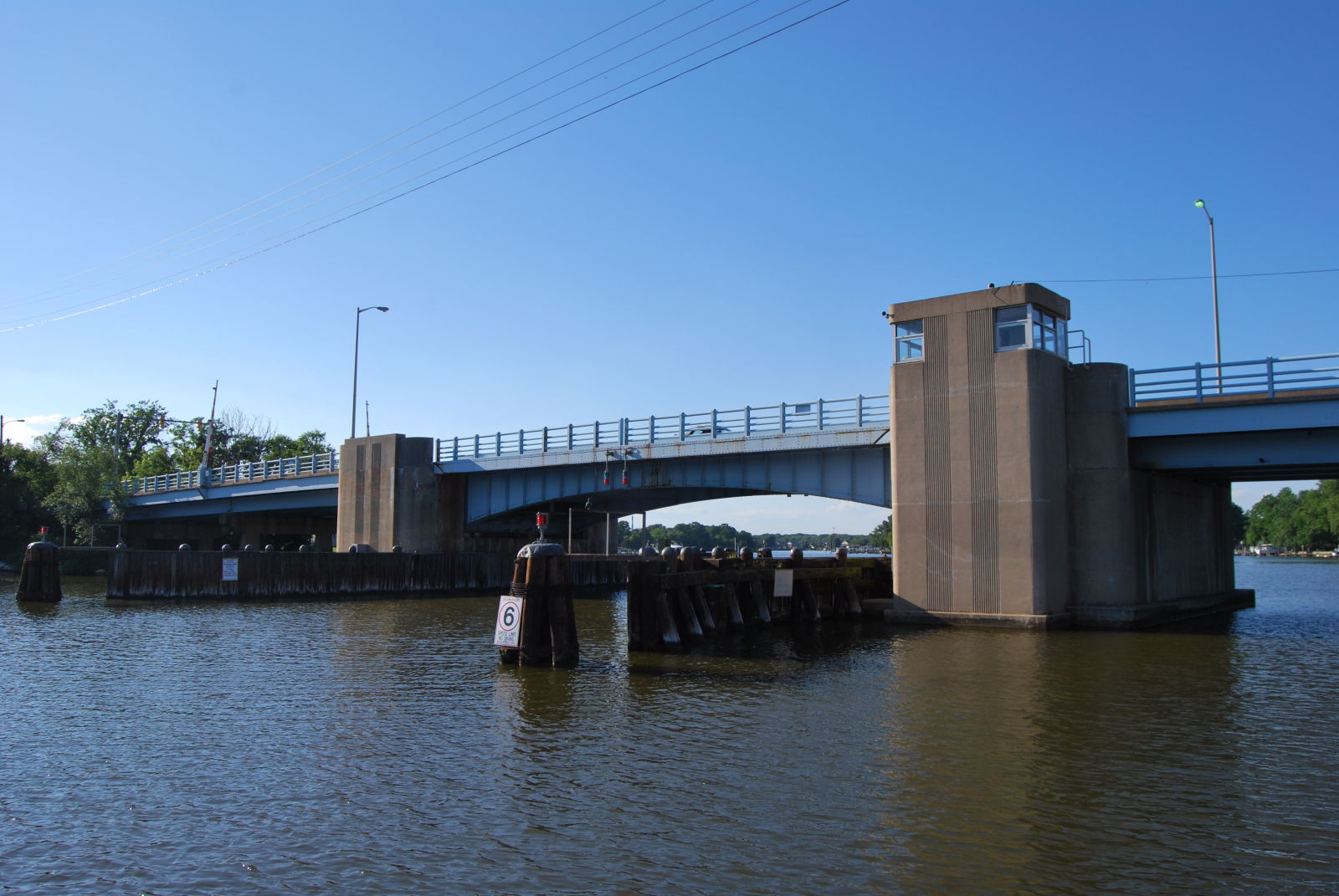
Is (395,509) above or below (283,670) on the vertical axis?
above

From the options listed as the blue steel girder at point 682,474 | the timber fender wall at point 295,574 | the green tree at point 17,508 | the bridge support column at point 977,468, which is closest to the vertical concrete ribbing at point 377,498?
the blue steel girder at point 682,474

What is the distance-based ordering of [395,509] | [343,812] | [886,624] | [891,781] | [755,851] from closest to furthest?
[755,851], [343,812], [891,781], [886,624], [395,509]

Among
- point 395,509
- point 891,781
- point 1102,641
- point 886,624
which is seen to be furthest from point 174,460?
point 891,781

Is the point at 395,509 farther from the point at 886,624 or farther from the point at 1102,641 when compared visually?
the point at 1102,641

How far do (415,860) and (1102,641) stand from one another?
21.2 meters

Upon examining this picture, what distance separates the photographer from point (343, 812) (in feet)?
34.4

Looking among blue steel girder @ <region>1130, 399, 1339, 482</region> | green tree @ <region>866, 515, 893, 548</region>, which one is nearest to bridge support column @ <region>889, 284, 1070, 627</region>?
blue steel girder @ <region>1130, 399, 1339, 482</region>

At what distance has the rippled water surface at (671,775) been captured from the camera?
8859mm

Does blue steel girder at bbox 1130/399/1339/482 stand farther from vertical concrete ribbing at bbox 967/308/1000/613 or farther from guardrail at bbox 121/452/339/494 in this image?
guardrail at bbox 121/452/339/494

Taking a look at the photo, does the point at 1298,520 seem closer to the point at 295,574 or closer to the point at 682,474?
Answer: the point at 682,474

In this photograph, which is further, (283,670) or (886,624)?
(886,624)

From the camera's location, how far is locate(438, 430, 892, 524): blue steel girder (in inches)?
1444

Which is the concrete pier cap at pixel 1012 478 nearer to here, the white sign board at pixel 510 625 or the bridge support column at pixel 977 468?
the bridge support column at pixel 977 468

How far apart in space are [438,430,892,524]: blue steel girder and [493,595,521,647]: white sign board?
58.3 feet
